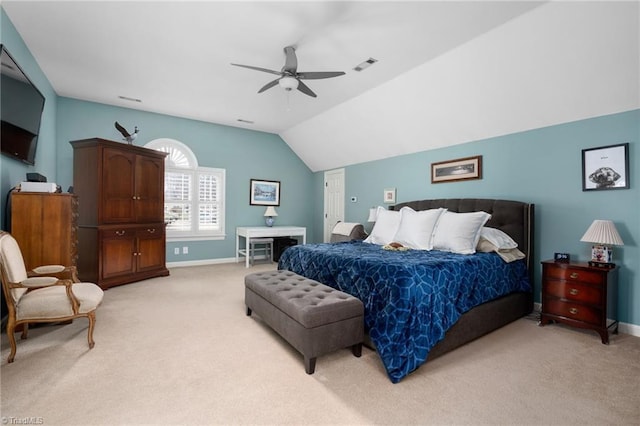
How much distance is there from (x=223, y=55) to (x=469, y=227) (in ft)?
11.2

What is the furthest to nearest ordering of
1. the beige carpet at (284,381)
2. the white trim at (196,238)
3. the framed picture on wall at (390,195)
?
the white trim at (196,238) < the framed picture on wall at (390,195) < the beige carpet at (284,381)

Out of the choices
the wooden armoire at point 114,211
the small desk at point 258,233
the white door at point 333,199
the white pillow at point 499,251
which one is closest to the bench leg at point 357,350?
the white pillow at point 499,251

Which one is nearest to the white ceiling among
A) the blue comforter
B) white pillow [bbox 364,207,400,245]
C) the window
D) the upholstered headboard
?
the upholstered headboard

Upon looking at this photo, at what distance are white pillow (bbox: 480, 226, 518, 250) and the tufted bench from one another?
1869 millimetres

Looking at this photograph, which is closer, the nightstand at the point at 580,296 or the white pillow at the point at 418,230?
the nightstand at the point at 580,296

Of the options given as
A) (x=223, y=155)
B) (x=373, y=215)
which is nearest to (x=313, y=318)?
(x=373, y=215)

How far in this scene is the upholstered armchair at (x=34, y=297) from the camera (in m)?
2.21

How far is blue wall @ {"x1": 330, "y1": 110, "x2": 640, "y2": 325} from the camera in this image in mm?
2875

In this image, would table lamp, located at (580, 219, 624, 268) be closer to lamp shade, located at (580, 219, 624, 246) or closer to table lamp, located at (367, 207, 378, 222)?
lamp shade, located at (580, 219, 624, 246)

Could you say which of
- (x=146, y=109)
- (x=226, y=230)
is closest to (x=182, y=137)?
(x=146, y=109)

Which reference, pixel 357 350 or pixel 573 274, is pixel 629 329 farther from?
pixel 357 350

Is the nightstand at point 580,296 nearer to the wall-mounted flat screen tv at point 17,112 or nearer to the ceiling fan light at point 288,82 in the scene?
the ceiling fan light at point 288,82

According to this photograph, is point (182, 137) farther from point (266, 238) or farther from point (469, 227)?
point (469, 227)

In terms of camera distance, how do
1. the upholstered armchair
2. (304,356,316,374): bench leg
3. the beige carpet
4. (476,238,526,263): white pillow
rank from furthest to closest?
(476,238,526,263): white pillow, the upholstered armchair, (304,356,316,374): bench leg, the beige carpet
